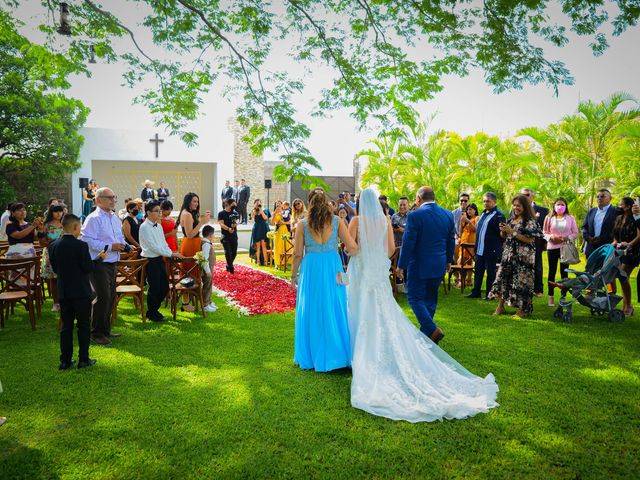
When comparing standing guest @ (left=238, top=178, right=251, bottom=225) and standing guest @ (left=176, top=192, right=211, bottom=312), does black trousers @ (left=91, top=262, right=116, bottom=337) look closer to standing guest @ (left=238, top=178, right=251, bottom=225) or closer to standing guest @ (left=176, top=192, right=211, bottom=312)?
standing guest @ (left=176, top=192, right=211, bottom=312)

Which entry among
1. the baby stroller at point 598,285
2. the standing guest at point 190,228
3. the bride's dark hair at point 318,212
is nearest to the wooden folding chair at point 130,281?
the standing guest at point 190,228

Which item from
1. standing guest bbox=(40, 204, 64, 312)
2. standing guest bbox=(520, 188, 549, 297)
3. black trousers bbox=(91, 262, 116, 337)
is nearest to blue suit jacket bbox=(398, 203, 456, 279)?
standing guest bbox=(520, 188, 549, 297)

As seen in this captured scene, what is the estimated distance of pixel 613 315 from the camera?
709 centimetres

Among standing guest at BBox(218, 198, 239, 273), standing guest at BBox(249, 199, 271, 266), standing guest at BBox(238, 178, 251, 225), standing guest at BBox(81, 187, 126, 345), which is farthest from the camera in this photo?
standing guest at BBox(238, 178, 251, 225)

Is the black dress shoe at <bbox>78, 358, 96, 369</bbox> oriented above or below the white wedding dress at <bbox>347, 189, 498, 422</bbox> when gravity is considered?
below

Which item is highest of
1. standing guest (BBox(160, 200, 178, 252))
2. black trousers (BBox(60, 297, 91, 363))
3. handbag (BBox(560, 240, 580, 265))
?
standing guest (BBox(160, 200, 178, 252))

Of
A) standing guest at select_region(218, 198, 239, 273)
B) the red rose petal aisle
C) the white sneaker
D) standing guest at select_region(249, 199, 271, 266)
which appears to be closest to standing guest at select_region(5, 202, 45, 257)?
the white sneaker

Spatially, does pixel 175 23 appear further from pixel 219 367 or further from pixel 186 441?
pixel 186 441

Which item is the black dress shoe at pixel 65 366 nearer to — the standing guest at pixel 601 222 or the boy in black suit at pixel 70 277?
the boy in black suit at pixel 70 277

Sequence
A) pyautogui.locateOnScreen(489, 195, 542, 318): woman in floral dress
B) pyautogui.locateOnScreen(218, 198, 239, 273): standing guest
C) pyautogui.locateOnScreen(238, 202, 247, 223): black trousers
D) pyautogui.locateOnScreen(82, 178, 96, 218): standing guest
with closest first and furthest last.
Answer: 1. pyautogui.locateOnScreen(489, 195, 542, 318): woman in floral dress
2. pyautogui.locateOnScreen(218, 198, 239, 273): standing guest
3. pyautogui.locateOnScreen(82, 178, 96, 218): standing guest
4. pyautogui.locateOnScreen(238, 202, 247, 223): black trousers

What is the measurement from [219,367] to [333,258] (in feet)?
5.90

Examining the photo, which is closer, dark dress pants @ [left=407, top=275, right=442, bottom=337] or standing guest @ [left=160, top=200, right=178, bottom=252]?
dark dress pants @ [left=407, top=275, right=442, bottom=337]

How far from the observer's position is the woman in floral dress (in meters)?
7.09

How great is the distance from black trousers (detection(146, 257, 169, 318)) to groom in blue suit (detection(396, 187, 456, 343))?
3.85 metres
